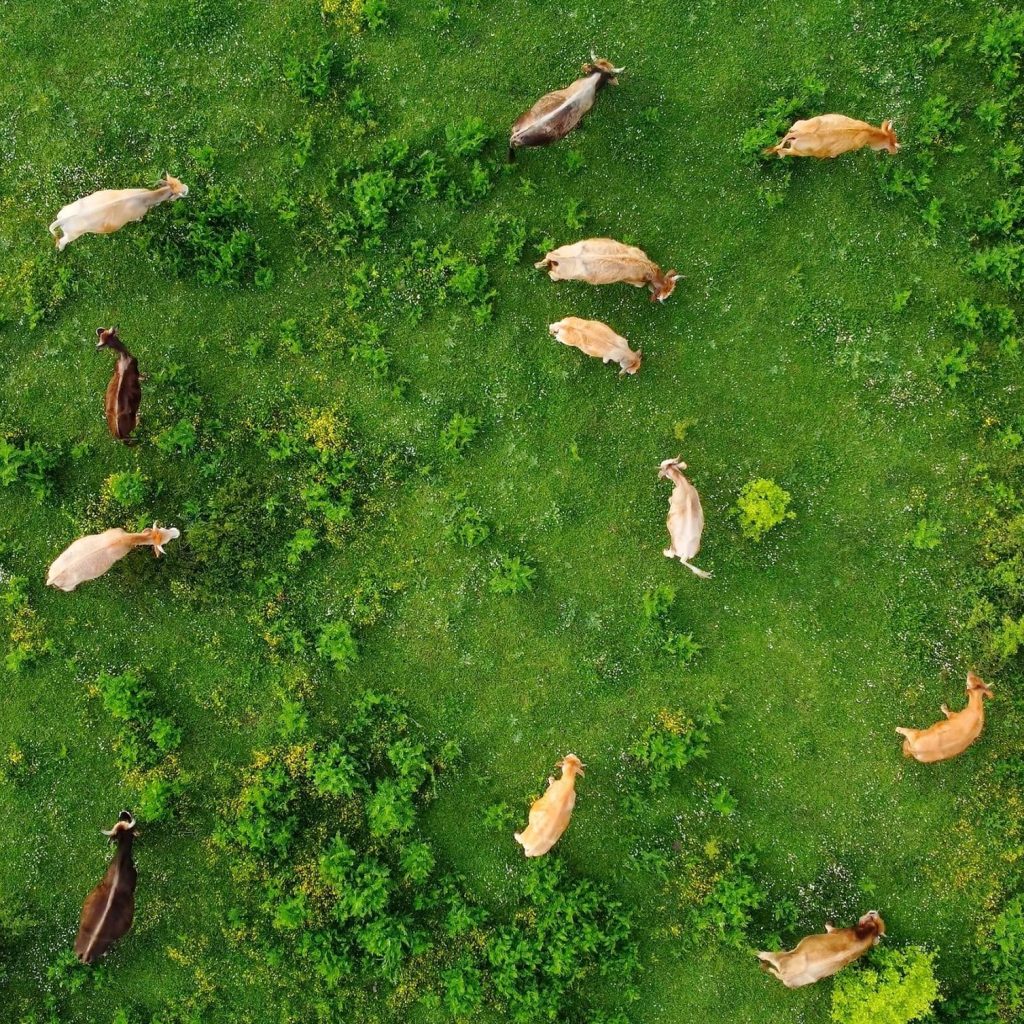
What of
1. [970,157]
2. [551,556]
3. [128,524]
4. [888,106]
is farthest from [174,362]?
[970,157]

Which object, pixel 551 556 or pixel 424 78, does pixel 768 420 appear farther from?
pixel 424 78

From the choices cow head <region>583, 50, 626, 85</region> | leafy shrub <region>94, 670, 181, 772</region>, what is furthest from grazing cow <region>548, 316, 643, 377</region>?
leafy shrub <region>94, 670, 181, 772</region>

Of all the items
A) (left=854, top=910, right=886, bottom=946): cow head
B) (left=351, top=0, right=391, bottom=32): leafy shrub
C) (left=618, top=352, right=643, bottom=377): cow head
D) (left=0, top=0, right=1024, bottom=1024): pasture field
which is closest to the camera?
(left=854, top=910, right=886, bottom=946): cow head

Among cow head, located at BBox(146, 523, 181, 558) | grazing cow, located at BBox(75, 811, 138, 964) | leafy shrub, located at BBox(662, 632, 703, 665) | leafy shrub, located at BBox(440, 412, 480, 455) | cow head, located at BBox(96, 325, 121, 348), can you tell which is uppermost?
cow head, located at BBox(96, 325, 121, 348)

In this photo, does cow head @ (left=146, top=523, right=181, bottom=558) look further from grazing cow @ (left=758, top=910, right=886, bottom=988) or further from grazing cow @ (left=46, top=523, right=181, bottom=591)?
grazing cow @ (left=758, top=910, right=886, bottom=988)

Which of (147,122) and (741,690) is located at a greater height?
(147,122)

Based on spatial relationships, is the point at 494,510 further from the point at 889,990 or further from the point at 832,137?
the point at 889,990

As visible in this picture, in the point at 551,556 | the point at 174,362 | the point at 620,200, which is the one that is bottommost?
the point at 551,556

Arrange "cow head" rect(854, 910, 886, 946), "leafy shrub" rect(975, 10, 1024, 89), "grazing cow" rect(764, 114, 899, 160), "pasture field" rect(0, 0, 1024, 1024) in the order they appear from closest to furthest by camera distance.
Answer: "grazing cow" rect(764, 114, 899, 160), "cow head" rect(854, 910, 886, 946), "leafy shrub" rect(975, 10, 1024, 89), "pasture field" rect(0, 0, 1024, 1024)
